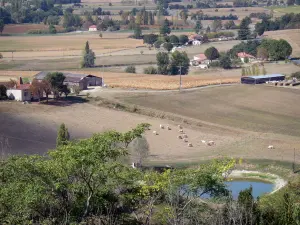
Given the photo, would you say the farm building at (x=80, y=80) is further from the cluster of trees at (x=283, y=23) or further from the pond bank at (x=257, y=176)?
the cluster of trees at (x=283, y=23)

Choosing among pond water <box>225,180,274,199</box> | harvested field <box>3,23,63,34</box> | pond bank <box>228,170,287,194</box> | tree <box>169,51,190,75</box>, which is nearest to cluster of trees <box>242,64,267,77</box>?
tree <box>169,51,190,75</box>

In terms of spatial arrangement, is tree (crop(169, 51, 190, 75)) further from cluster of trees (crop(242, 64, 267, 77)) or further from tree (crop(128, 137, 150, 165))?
tree (crop(128, 137, 150, 165))

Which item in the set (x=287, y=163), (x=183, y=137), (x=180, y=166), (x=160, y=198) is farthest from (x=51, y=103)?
(x=160, y=198)

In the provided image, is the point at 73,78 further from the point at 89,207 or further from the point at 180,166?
the point at 89,207

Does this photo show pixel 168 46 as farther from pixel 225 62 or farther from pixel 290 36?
pixel 290 36

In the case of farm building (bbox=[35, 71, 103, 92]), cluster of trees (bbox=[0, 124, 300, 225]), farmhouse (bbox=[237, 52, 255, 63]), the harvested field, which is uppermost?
cluster of trees (bbox=[0, 124, 300, 225])

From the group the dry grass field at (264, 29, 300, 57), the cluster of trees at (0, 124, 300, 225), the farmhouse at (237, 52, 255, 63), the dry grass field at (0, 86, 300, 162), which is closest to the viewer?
the cluster of trees at (0, 124, 300, 225)

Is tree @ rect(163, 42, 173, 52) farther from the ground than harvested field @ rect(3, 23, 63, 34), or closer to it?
farther from the ground

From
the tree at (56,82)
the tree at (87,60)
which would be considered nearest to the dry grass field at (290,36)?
the tree at (87,60)
